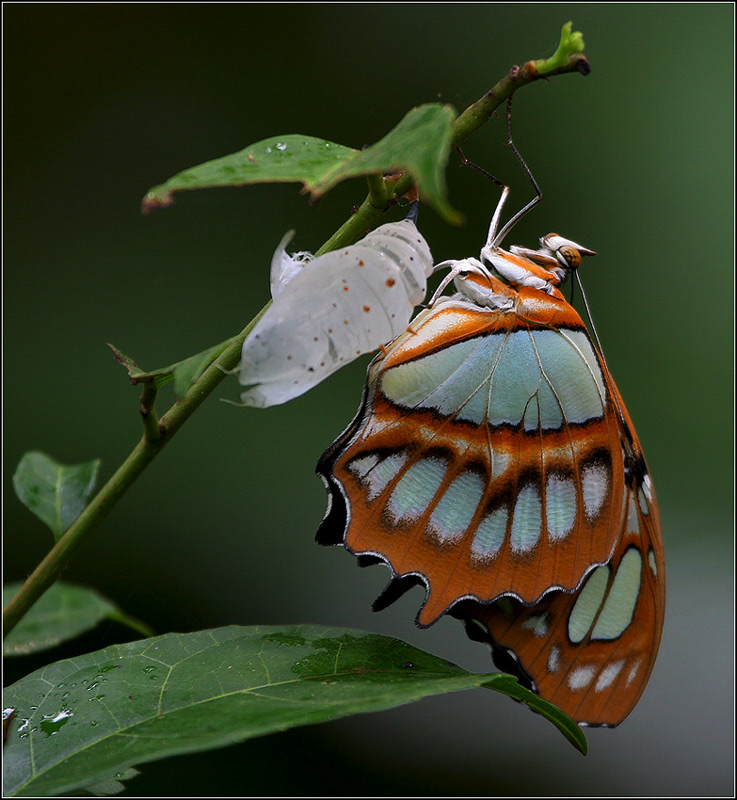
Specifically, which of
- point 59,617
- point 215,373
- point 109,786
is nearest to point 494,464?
point 215,373

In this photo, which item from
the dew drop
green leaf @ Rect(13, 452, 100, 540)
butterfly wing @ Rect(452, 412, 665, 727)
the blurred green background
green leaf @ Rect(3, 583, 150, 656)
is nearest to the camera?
the dew drop

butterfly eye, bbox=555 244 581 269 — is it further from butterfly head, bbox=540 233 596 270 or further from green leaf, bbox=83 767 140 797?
green leaf, bbox=83 767 140 797

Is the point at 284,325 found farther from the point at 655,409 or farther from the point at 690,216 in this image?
the point at 690,216

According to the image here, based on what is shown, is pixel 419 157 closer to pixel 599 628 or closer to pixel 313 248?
pixel 599 628

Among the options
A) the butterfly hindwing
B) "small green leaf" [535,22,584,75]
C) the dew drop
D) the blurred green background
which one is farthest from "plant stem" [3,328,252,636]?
the blurred green background

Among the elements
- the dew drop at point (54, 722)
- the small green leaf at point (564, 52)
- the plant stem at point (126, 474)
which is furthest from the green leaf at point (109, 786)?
the small green leaf at point (564, 52)

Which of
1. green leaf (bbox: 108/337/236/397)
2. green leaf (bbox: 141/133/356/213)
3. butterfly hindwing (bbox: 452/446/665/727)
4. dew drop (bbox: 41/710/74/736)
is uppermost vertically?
green leaf (bbox: 141/133/356/213)

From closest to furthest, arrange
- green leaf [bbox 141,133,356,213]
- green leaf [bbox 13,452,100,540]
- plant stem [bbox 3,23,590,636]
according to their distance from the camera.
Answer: green leaf [bbox 141,133,356,213], plant stem [bbox 3,23,590,636], green leaf [bbox 13,452,100,540]
